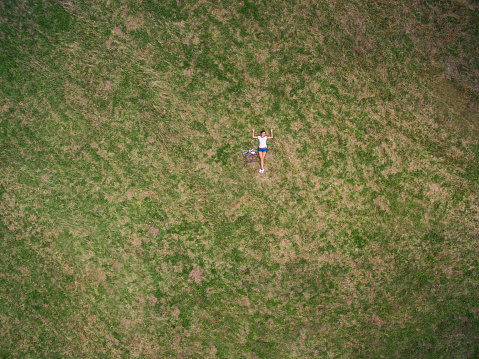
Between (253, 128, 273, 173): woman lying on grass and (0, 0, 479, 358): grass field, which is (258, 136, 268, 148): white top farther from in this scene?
(0, 0, 479, 358): grass field

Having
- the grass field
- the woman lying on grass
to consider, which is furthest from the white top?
the grass field

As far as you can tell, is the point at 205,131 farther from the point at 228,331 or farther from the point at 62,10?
the point at 228,331

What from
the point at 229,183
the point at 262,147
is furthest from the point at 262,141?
the point at 229,183

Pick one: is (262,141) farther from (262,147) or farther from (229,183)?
(229,183)

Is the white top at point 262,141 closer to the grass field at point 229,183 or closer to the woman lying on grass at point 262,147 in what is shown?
the woman lying on grass at point 262,147

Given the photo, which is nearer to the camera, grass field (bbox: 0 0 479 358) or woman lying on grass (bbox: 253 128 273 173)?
woman lying on grass (bbox: 253 128 273 173)

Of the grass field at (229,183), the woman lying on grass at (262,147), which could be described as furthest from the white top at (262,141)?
the grass field at (229,183)

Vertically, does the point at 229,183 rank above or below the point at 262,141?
below

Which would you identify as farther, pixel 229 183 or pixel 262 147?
pixel 229 183
